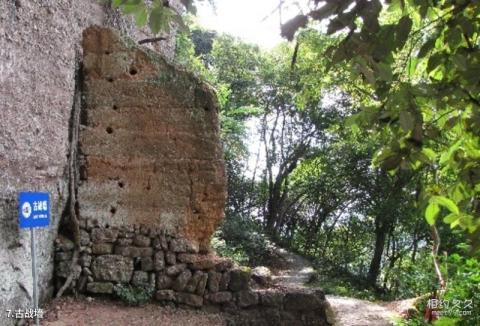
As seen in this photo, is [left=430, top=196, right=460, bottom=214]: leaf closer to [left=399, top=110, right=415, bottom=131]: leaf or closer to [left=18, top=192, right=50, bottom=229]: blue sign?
[left=399, top=110, right=415, bottom=131]: leaf

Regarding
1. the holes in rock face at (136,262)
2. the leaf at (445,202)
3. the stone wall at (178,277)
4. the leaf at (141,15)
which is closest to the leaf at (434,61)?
the leaf at (445,202)

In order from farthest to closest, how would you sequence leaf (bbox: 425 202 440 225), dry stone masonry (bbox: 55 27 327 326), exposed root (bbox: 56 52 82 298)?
1. dry stone masonry (bbox: 55 27 327 326)
2. exposed root (bbox: 56 52 82 298)
3. leaf (bbox: 425 202 440 225)

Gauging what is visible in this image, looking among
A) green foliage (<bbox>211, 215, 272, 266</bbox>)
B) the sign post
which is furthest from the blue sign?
green foliage (<bbox>211, 215, 272, 266</bbox>)

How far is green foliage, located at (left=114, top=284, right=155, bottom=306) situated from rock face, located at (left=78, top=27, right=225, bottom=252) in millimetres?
666

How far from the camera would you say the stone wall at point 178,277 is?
6793 mm

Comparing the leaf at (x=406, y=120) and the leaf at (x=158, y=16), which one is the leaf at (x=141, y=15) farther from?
the leaf at (x=406, y=120)

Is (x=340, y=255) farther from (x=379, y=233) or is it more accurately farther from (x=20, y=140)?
(x=20, y=140)

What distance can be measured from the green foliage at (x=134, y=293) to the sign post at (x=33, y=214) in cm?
160

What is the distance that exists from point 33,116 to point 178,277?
110 inches

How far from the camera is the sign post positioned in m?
5.04

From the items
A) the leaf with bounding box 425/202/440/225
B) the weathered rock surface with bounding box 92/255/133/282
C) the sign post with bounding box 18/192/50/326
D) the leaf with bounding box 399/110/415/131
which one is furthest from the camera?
the weathered rock surface with bounding box 92/255/133/282

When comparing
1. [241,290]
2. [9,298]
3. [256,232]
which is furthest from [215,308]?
[256,232]

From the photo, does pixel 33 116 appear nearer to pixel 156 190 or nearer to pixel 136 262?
pixel 156 190

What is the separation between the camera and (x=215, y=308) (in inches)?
276
